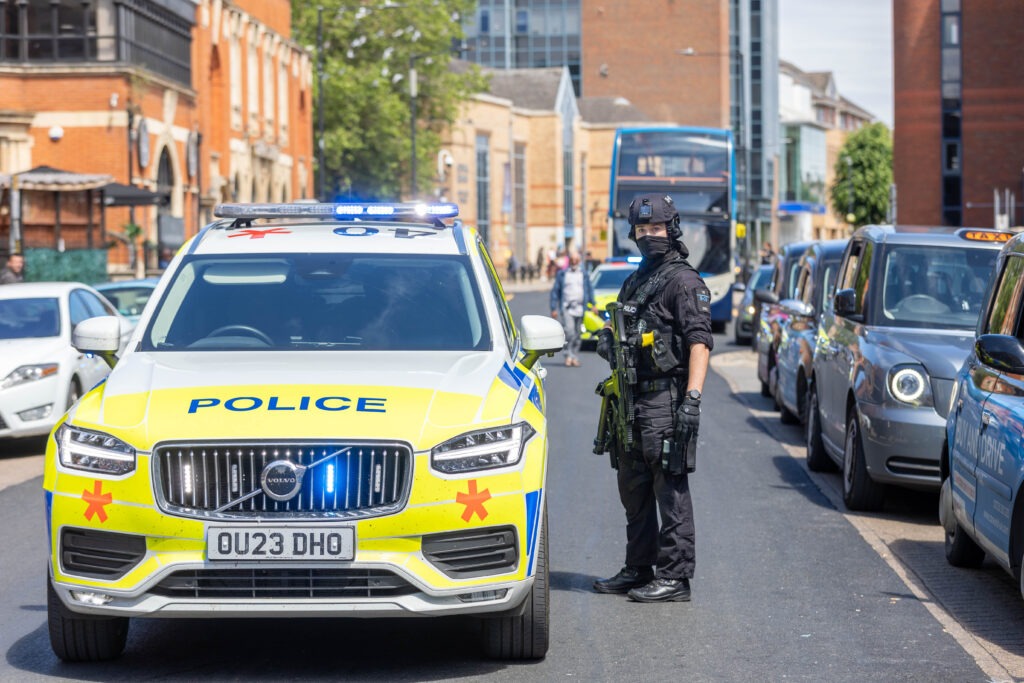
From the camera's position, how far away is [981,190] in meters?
69.1

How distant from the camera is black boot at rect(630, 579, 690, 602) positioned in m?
7.84

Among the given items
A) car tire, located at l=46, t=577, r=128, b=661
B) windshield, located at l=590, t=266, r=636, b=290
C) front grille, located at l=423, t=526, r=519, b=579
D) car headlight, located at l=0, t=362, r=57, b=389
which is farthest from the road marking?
windshield, located at l=590, t=266, r=636, b=290

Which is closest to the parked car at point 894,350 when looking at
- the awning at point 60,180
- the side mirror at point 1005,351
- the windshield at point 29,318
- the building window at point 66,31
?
the side mirror at point 1005,351

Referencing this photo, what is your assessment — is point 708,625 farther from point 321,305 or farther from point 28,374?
point 28,374

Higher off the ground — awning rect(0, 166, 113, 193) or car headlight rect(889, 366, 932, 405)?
awning rect(0, 166, 113, 193)

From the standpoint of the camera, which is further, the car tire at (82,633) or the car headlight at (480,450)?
the car tire at (82,633)

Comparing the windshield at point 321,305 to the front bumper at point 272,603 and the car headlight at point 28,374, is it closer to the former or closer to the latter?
the front bumper at point 272,603

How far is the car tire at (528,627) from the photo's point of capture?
645 cm

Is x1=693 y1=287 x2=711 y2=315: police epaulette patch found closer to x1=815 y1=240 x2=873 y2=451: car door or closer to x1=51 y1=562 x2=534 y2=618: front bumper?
x1=51 y1=562 x2=534 y2=618: front bumper

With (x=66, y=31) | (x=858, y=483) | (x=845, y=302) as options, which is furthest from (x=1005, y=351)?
(x=66, y=31)

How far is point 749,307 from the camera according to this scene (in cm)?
3372

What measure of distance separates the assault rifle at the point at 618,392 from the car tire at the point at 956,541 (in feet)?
6.51

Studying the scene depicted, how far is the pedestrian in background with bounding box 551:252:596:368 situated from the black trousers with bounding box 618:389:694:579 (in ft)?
64.9

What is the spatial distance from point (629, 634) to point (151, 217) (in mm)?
41404
